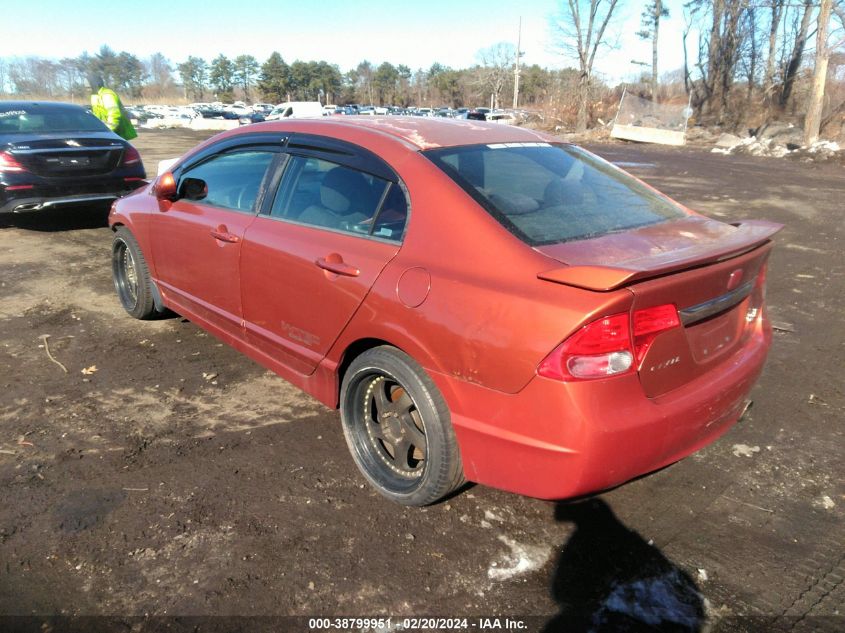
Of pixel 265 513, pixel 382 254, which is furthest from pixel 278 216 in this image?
pixel 265 513

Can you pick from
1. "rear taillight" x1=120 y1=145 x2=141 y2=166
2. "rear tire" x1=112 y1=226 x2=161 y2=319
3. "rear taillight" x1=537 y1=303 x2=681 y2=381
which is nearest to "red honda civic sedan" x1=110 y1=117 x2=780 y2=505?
"rear taillight" x1=537 y1=303 x2=681 y2=381

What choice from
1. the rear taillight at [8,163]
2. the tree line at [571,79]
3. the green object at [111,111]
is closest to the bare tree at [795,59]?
the tree line at [571,79]

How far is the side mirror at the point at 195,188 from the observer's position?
13.3ft

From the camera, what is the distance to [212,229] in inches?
149

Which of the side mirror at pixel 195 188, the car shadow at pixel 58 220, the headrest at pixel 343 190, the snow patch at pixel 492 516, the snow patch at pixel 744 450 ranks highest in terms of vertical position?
the headrest at pixel 343 190

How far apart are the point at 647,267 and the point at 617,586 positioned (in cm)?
120

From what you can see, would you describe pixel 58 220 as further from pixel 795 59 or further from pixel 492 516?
pixel 795 59

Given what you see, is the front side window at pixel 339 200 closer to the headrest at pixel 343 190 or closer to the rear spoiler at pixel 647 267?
the headrest at pixel 343 190

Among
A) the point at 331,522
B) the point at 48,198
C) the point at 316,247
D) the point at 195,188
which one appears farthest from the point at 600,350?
the point at 48,198

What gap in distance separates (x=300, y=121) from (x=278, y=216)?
604 mm

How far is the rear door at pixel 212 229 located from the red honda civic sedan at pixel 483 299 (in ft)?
0.07

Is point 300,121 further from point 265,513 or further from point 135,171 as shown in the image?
point 135,171

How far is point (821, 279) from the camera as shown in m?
6.35

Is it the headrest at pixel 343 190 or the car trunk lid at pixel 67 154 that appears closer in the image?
the headrest at pixel 343 190
